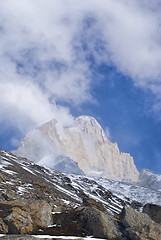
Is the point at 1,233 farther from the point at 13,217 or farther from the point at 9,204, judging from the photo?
the point at 9,204

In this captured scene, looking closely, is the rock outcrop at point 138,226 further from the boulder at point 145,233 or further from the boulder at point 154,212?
the boulder at point 154,212

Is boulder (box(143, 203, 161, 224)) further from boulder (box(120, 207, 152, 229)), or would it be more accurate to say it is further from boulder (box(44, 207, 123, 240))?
boulder (box(44, 207, 123, 240))

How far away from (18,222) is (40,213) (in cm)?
334

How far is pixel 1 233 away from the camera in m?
22.1

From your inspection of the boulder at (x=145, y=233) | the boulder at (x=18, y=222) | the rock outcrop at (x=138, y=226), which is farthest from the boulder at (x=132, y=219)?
the boulder at (x=18, y=222)

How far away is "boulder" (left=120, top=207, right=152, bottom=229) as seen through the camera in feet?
88.3

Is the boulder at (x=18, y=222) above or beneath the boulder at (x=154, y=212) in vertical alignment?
beneath

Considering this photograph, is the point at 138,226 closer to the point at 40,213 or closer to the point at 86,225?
the point at 86,225

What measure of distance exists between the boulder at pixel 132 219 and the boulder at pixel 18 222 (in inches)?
411

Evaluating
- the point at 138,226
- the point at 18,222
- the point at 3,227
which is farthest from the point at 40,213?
the point at 138,226

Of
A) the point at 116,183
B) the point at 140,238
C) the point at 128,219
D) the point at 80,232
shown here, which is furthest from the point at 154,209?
the point at 116,183

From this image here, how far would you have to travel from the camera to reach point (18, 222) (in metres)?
23.2

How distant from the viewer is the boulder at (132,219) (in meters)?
26.9

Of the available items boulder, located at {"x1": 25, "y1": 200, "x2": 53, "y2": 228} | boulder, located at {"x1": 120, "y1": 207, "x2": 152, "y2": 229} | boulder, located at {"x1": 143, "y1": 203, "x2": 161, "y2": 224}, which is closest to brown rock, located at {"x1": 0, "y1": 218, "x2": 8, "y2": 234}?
boulder, located at {"x1": 25, "y1": 200, "x2": 53, "y2": 228}
